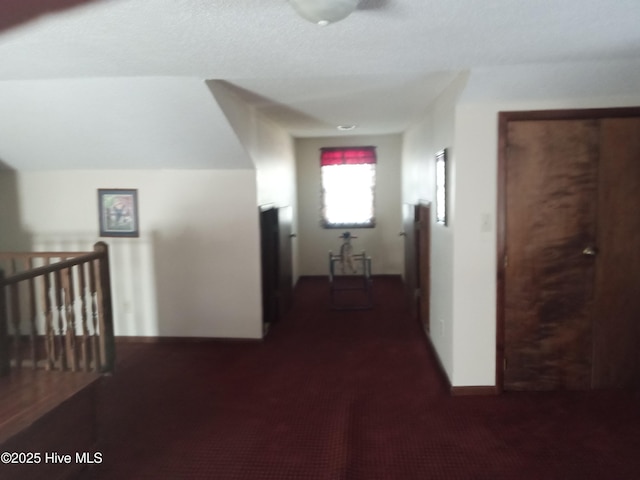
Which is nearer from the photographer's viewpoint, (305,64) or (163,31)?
(163,31)

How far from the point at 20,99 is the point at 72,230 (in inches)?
58.8

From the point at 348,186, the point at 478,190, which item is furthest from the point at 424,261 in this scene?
the point at 348,186

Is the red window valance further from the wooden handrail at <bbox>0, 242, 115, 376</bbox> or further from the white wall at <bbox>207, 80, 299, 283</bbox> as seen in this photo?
the wooden handrail at <bbox>0, 242, 115, 376</bbox>

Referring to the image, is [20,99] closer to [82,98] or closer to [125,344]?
[82,98]

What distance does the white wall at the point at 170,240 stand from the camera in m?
4.18

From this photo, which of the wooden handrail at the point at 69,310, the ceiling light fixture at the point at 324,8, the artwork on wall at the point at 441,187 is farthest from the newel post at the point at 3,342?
the artwork on wall at the point at 441,187

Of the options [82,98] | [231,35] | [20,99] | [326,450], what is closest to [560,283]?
[326,450]

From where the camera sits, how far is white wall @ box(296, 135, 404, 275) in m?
6.95

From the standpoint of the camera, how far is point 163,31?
6.69ft

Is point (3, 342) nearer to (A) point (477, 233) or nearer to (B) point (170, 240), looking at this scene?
(B) point (170, 240)

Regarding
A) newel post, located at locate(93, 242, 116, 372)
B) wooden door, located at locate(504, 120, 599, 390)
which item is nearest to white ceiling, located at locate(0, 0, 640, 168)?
wooden door, located at locate(504, 120, 599, 390)

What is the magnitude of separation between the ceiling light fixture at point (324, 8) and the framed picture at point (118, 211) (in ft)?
10.1

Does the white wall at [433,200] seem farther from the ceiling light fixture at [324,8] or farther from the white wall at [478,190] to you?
the ceiling light fixture at [324,8]

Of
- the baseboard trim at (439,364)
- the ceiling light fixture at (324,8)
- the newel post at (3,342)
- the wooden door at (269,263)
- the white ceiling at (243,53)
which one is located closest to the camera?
the ceiling light fixture at (324,8)
